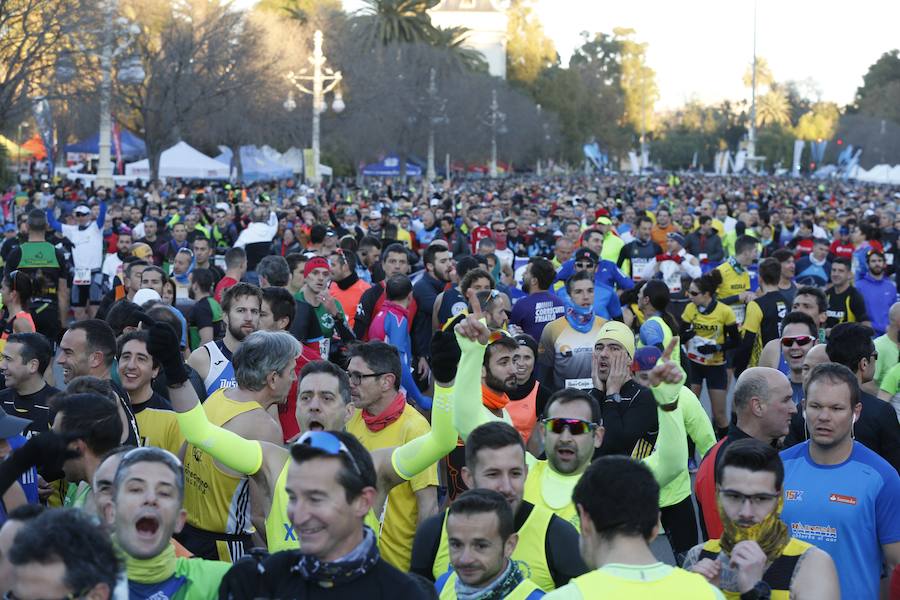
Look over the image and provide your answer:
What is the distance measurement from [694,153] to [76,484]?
520 feet

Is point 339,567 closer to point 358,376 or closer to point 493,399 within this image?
point 358,376

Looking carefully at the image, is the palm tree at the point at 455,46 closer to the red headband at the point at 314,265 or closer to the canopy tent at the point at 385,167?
the canopy tent at the point at 385,167

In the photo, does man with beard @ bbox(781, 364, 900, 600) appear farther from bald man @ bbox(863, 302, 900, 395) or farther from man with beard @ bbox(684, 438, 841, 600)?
bald man @ bbox(863, 302, 900, 395)

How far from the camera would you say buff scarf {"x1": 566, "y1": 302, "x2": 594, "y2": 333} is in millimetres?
8766

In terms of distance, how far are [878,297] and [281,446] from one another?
845 cm

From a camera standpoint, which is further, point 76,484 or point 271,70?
point 271,70

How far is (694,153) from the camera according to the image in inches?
6245

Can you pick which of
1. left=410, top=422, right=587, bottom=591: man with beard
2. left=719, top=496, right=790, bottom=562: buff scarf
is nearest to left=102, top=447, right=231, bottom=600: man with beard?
left=410, top=422, right=587, bottom=591: man with beard

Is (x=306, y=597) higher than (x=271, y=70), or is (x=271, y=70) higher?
(x=271, y=70)

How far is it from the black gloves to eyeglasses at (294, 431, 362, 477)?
1322 millimetres

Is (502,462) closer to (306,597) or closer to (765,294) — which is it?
(306,597)

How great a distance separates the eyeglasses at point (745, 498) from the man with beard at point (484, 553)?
30.2 inches

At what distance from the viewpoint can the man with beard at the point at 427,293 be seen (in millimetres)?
10000

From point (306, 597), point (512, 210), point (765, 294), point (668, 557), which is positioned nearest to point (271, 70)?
point (512, 210)
